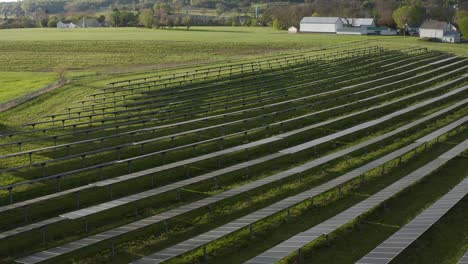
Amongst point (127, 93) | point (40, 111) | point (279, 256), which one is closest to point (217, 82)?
point (127, 93)

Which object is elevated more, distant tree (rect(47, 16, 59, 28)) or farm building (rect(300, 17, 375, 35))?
distant tree (rect(47, 16, 59, 28))

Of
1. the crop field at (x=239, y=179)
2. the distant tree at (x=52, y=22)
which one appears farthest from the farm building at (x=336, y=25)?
the crop field at (x=239, y=179)

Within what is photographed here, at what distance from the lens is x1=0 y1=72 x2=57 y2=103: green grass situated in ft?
116

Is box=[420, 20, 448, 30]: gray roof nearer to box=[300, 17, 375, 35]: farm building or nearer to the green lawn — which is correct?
box=[300, 17, 375, 35]: farm building

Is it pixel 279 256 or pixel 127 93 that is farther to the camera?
pixel 127 93

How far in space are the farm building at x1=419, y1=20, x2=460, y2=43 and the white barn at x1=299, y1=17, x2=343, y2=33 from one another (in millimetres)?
16619

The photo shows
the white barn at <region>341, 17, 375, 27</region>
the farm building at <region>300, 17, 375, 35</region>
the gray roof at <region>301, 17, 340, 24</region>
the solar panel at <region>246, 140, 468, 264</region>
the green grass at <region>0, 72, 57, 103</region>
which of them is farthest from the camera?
the white barn at <region>341, 17, 375, 27</region>

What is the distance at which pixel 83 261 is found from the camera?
445 inches

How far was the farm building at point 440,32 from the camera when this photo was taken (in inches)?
3086

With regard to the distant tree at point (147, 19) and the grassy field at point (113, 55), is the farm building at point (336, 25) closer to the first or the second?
the grassy field at point (113, 55)

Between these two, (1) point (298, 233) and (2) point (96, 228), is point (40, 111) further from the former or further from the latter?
(1) point (298, 233)

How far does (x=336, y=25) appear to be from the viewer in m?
95.6

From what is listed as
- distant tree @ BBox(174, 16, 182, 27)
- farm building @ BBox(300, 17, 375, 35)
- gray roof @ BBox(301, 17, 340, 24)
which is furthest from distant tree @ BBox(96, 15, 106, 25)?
farm building @ BBox(300, 17, 375, 35)

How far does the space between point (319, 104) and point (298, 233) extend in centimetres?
1760
